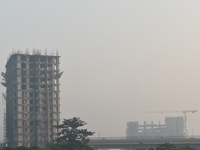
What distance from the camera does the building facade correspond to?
186m

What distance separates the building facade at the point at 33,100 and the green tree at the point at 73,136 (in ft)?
157

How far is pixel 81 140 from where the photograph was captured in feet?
458

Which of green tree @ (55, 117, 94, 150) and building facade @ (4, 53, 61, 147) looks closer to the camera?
green tree @ (55, 117, 94, 150)

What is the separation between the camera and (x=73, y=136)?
138625 mm

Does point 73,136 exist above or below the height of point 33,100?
below

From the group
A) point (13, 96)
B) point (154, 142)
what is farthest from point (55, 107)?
point (154, 142)

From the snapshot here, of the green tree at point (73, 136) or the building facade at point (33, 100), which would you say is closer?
the green tree at point (73, 136)

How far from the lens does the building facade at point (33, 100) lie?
186125 mm

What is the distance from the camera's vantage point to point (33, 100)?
19312cm

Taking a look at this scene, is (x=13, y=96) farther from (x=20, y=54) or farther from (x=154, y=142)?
(x=154, y=142)

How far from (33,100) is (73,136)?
58881mm

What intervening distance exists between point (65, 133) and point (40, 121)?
171 ft

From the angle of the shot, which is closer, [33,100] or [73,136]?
[73,136]

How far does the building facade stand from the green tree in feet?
157
